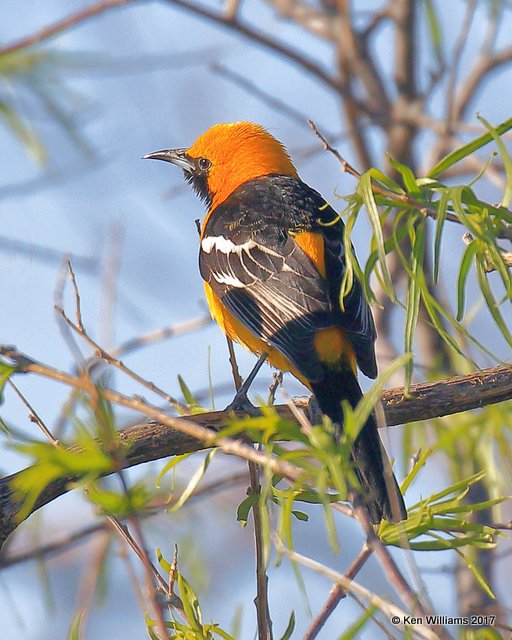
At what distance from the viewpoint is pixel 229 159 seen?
213 inches

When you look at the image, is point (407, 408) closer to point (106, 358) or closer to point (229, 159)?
point (106, 358)

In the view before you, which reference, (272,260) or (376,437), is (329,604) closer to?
(376,437)

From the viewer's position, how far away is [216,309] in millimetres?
4438

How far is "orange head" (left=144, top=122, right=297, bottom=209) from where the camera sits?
5.26 meters

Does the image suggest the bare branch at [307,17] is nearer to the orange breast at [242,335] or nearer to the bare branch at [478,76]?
the bare branch at [478,76]

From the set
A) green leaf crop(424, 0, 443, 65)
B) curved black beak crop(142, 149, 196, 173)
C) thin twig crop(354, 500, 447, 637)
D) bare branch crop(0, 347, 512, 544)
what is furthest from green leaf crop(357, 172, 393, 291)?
curved black beak crop(142, 149, 196, 173)

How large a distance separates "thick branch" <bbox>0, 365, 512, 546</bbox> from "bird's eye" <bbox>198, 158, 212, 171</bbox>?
7.93 feet

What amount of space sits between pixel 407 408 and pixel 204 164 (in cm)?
269

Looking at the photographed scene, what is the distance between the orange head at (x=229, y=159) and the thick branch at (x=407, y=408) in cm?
217

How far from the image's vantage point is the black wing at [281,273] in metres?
3.72

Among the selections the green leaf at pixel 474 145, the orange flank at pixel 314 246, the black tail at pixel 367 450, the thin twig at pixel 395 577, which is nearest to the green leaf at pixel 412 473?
the black tail at pixel 367 450

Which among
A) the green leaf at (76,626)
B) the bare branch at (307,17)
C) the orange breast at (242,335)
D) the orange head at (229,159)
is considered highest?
the bare branch at (307,17)

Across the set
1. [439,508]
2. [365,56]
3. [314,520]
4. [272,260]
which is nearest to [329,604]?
[439,508]

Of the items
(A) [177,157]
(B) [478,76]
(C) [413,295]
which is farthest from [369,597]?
(B) [478,76]
